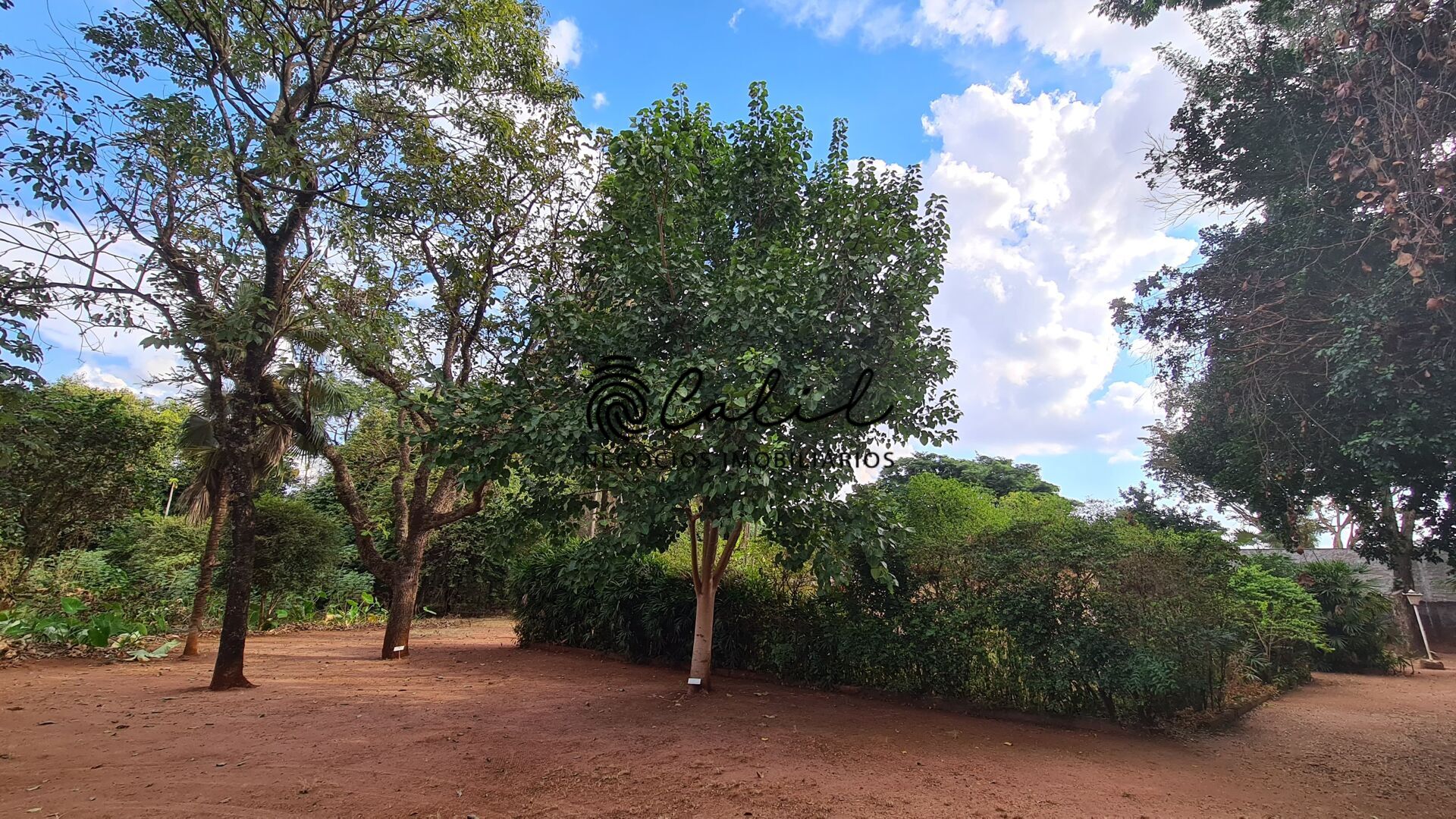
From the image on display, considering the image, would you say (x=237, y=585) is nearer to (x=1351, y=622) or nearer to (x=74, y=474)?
(x=74, y=474)

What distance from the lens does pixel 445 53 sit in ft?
22.2

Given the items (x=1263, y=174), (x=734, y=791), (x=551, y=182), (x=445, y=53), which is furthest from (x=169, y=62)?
(x=1263, y=174)

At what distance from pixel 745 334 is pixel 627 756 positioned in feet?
11.5

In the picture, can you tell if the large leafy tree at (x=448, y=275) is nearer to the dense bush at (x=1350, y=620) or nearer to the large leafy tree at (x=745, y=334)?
the large leafy tree at (x=745, y=334)

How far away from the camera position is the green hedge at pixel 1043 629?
18.0ft

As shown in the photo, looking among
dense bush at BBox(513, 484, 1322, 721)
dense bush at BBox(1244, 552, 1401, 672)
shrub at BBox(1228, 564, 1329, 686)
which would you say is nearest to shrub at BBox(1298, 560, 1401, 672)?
dense bush at BBox(1244, 552, 1401, 672)

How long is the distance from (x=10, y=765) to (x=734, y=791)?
15.3 ft

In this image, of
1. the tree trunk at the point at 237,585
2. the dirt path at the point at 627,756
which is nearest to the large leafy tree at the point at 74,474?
the dirt path at the point at 627,756

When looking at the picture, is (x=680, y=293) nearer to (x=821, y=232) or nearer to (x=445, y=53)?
(x=821, y=232)

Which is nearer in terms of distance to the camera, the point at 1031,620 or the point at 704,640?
the point at 1031,620

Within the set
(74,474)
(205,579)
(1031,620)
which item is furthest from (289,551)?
(1031,620)

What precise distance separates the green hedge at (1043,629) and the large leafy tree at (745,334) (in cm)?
105

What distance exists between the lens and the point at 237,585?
6426mm

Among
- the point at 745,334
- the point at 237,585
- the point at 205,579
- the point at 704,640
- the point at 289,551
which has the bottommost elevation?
the point at 704,640
